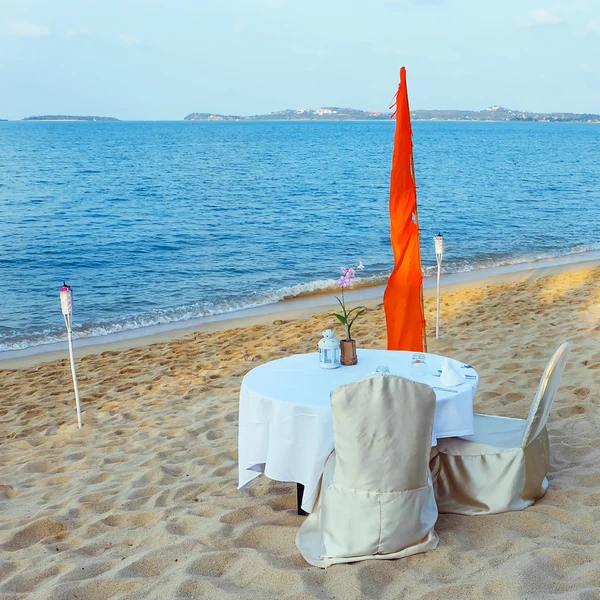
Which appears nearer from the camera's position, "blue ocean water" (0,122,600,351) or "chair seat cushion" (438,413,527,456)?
"chair seat cushion" (438,413,527,456)

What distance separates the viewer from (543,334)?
687 centimetres

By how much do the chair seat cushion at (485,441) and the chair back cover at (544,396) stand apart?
87mm

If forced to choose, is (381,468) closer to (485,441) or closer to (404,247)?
(485,441)

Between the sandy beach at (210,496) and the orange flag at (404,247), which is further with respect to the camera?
the orange flag at (404,247)

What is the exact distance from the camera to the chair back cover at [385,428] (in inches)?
118

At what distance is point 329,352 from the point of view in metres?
3.85

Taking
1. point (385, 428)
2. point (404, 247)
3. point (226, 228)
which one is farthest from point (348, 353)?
point (226, 228)

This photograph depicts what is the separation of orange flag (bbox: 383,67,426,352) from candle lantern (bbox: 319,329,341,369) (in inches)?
49.2

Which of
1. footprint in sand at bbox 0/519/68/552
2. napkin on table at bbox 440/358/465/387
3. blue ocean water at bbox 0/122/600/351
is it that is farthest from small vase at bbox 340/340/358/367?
blue ocean water at bbox 0/122/600/351

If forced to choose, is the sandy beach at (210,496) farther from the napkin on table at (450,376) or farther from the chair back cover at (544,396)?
the napkin on table at (450,376)

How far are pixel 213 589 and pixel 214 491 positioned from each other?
3.96 feet

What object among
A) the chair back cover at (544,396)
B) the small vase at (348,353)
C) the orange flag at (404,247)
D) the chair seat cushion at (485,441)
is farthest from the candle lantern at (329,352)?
the orange flag at (404,247)

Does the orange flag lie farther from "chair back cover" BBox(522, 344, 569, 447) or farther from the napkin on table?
"chair back cover" BBox(522, 344, 569, 447)

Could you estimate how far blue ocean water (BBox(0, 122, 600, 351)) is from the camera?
455 inches
